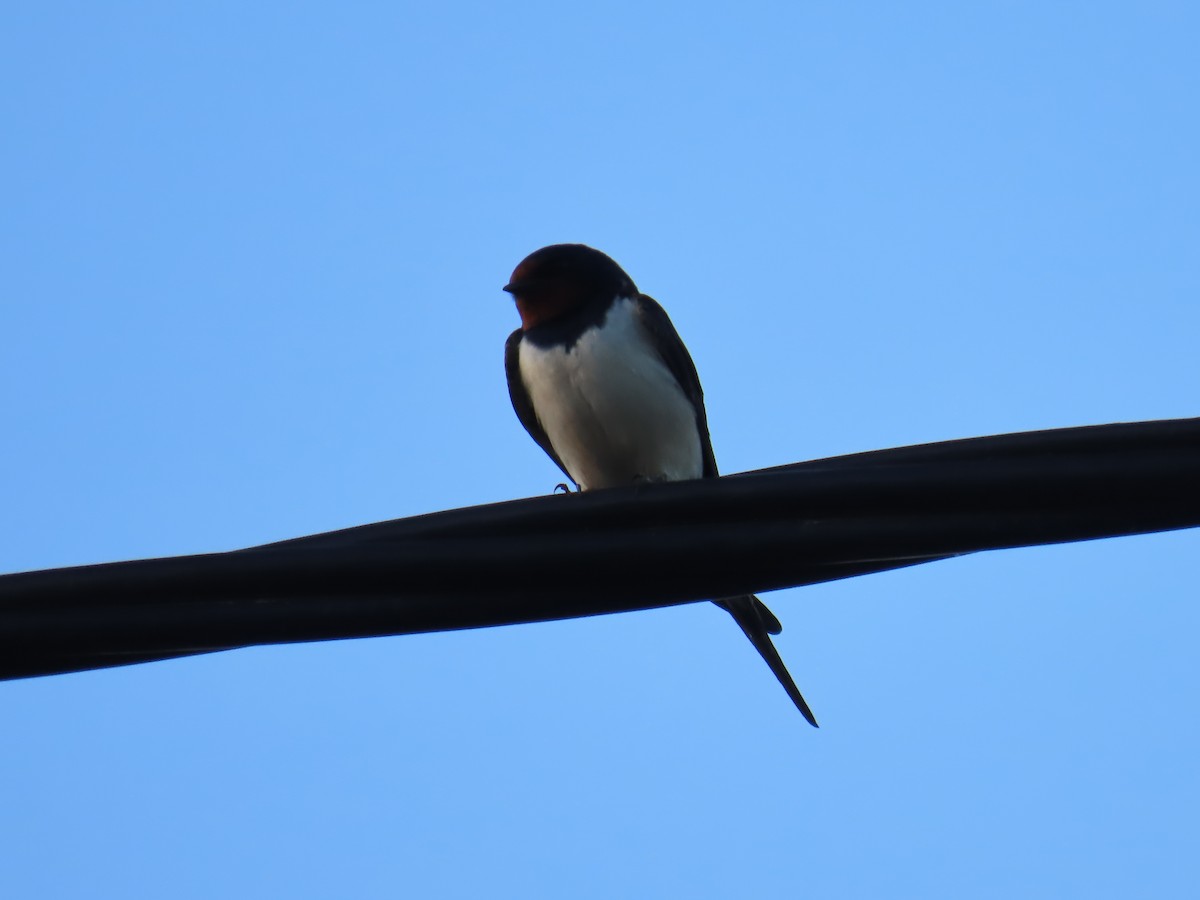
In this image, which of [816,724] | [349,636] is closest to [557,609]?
[349,636]

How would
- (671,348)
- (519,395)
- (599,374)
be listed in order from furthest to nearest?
(519,395) → (671,348) → (599,374)

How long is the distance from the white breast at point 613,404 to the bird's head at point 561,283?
9cm

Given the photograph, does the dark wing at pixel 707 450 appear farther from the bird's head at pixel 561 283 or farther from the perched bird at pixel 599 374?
the bird's head at pixel 561 283

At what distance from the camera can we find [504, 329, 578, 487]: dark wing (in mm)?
4246

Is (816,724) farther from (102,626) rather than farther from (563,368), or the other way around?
(102,626)

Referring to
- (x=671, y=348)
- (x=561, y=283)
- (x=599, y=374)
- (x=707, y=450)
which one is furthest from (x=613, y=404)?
(x=707, y=450)

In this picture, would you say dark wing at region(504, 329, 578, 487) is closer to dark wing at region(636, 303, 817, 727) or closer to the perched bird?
the perched bird

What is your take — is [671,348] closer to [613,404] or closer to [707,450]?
[613,404]

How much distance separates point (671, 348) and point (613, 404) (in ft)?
1.05

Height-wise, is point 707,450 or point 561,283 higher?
point 561,283

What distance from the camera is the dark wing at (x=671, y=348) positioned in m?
4.12

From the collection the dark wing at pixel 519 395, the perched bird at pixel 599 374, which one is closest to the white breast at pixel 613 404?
the perched bird at pixel 599 374

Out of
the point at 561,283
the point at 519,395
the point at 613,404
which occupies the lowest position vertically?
the point at 613,404

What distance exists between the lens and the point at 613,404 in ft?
12.9
